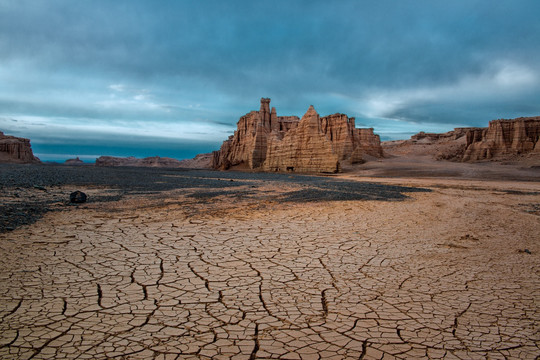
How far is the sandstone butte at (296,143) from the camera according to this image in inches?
1570

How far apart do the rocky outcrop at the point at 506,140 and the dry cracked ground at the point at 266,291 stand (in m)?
57.3

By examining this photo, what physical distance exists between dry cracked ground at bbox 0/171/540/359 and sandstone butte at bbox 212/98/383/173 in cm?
3309

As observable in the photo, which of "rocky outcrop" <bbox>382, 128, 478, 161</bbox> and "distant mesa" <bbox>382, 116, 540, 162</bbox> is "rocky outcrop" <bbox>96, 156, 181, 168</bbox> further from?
"distant mesa" <bbox>382, 116, 540, 162</bbox>

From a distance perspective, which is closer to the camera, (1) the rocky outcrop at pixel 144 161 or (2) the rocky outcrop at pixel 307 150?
(2) the rocky outcrop at pixel 307 150

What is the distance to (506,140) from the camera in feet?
173

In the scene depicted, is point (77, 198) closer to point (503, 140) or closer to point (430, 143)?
point (503, 140)

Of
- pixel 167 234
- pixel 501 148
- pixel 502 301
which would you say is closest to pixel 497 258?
pixel 502 301

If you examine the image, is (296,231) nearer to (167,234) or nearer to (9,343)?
(167,234)

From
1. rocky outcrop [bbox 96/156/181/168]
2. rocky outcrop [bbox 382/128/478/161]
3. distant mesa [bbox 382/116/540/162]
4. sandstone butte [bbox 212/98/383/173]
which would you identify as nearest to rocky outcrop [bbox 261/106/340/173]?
sandstone butte [bbox 212/98/383/173]

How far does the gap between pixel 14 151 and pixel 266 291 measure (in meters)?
105

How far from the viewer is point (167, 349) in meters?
2.39

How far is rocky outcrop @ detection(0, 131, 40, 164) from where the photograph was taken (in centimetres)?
7888

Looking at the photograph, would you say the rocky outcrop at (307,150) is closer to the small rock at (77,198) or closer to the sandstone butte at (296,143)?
the sandstone butte at (296,143)

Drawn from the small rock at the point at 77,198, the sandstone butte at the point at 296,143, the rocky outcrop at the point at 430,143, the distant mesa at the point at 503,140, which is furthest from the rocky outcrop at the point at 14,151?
the distant mesa at the point at 503,140
